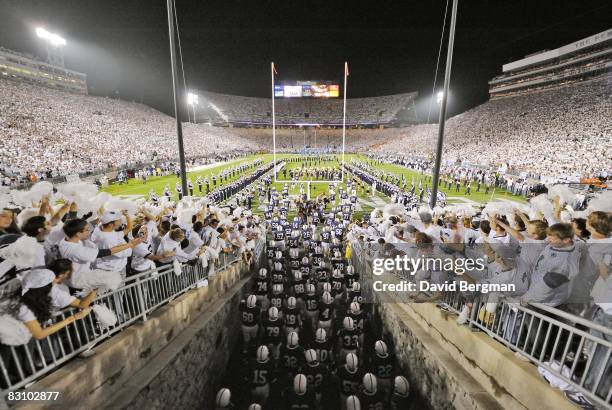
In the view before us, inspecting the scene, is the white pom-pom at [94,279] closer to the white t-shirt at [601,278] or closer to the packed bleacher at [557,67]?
the white t-shirt at [601,278]

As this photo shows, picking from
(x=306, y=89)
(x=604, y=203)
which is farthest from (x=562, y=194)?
(x=306, y=89)

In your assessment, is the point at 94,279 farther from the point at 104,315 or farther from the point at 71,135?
the point at 71,135

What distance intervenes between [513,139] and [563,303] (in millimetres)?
45131

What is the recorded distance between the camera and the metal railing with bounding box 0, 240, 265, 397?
285 centimetres

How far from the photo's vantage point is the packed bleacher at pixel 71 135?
24.6 metres

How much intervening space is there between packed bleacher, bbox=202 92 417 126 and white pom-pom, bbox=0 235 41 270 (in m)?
87.2

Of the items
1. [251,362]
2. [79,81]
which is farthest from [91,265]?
[79,81]

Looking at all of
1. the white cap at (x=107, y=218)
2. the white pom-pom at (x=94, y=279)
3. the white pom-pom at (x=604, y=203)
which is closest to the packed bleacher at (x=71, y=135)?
the white cap at (x=107, y=218)

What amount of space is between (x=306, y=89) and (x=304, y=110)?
19418 millimetres

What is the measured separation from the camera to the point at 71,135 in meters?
33.2

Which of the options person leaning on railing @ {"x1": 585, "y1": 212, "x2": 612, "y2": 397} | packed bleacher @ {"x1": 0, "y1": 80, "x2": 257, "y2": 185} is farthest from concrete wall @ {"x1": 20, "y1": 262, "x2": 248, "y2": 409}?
packed bleacher @ {"x1": 0, "y1": 80, "x2": 257, "y2": 185}

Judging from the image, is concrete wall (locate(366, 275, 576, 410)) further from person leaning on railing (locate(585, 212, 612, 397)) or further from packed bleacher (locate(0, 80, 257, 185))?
packed bleacher (locate(0, 80, 257, 185))

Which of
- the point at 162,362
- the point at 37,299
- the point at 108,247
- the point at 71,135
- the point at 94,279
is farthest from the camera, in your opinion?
the point at 71,135

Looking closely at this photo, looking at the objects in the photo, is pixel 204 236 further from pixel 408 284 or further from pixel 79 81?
pixel 79 81
